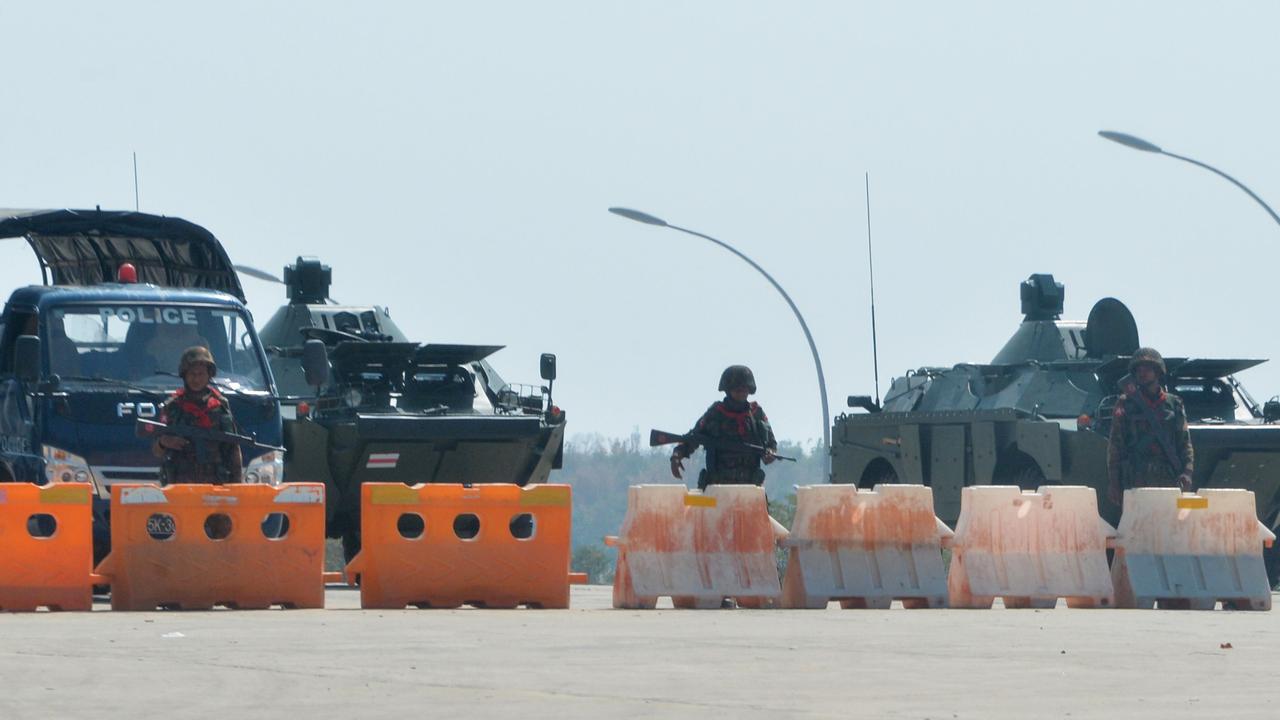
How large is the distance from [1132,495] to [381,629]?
5.63m

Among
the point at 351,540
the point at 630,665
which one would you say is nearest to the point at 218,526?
the point at 630,665

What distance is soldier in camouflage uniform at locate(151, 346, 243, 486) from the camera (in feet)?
49.5

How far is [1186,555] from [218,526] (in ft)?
19.7

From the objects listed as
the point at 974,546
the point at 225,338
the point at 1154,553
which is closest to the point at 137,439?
the point at 225,338

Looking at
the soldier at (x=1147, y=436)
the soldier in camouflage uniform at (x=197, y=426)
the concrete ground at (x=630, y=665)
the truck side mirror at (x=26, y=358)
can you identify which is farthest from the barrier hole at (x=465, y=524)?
the soldier at (x=1147, y=436)

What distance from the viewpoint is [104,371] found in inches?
675

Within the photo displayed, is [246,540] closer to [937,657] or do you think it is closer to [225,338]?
[225,338]

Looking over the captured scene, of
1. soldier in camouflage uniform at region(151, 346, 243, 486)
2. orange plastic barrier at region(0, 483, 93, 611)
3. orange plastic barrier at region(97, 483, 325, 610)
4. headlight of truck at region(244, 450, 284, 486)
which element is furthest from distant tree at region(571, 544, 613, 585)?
orange plastic barrier at region(0, 483, 93, 611)

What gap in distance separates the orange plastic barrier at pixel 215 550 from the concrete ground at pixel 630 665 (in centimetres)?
33

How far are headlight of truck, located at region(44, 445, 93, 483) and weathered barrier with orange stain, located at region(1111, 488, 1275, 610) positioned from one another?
6.80 metres

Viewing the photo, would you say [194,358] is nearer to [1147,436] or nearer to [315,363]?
[315,363]

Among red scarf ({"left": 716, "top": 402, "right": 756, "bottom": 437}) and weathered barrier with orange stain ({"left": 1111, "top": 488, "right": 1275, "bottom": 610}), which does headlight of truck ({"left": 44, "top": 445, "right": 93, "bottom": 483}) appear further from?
A: weathered barrier with orange stain ({"left": 1111, "top": 488, "right": 1275, "bottom": 610})

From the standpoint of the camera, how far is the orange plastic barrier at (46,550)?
564 inches

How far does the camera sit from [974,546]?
15547 mm
